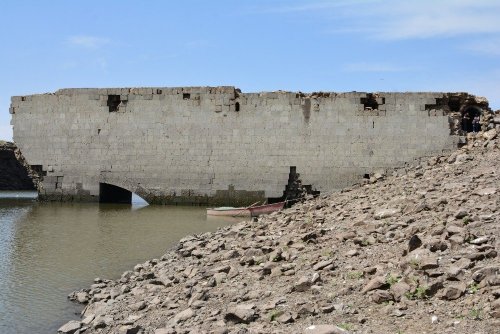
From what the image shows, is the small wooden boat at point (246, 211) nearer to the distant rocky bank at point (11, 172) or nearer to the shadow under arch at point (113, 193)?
the shadow under arch at point (113, 193)

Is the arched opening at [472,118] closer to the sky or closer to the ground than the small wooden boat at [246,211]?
closer to the sky

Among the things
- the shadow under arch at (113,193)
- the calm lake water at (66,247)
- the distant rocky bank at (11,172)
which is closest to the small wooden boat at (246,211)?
the calm lake water at (66,247)

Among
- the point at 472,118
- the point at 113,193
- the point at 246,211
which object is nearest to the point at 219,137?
the point at 246,211

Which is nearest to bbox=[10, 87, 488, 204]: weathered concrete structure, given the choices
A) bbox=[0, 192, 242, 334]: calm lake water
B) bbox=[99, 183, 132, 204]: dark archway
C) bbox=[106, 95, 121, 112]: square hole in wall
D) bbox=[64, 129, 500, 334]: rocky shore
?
bbox=[106, 95, 121, 112]: square hole in wall

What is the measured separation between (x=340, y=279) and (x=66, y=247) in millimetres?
6849

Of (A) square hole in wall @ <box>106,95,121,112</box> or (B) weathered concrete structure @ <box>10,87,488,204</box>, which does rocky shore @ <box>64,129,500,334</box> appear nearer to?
(B) weathered concrete structure @ <box>10,87,488,204</box>

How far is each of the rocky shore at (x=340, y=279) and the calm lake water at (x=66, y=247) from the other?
20.6 inches

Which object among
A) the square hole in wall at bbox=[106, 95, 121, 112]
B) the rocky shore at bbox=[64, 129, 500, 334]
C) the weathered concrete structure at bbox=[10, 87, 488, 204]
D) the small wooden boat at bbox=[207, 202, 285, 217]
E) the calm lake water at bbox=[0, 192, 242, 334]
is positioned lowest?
the calm lake water at bbox=[0, 192, 242, 334]

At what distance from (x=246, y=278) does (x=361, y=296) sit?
62.5 inches

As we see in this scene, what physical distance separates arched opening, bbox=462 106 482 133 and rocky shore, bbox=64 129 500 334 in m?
9.06

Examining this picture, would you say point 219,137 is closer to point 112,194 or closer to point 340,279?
point 112,194

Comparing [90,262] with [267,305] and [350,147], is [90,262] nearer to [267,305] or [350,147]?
[267,305]

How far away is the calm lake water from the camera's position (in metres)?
7.03

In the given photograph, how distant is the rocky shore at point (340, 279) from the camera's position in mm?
4793
